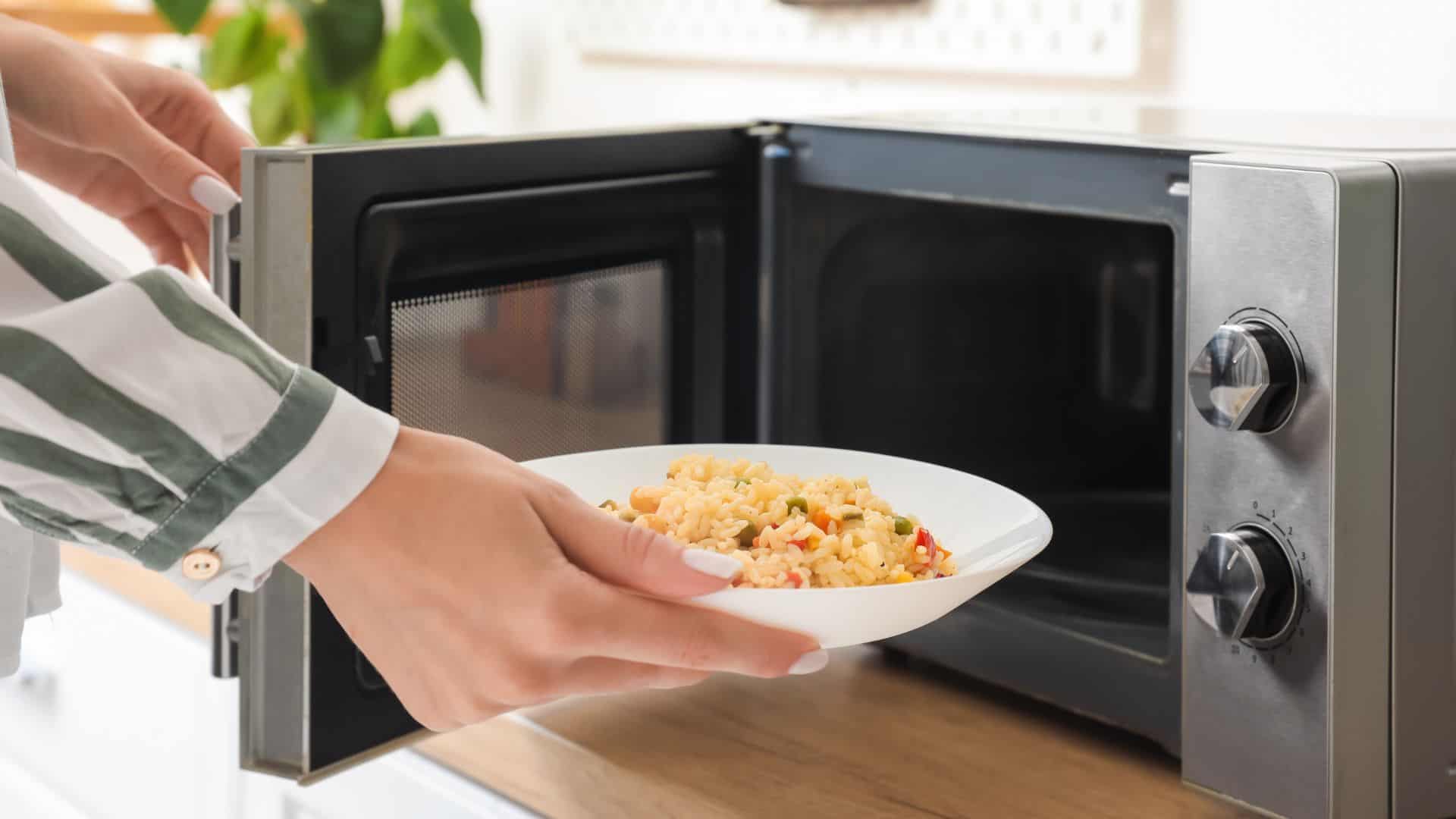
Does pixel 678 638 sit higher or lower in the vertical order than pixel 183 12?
lower

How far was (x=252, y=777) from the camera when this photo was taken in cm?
81

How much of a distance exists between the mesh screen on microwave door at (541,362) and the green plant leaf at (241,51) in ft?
4.32

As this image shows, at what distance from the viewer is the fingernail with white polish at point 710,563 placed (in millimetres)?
491

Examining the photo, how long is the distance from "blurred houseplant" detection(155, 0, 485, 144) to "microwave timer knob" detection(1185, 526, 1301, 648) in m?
A: 1.42

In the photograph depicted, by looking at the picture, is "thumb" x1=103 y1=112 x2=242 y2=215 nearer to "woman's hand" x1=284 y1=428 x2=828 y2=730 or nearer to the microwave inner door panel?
A: the microwave inner door panel

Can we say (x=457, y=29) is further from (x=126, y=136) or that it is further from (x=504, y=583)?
(x=504, y=583)

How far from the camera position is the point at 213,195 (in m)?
0.75

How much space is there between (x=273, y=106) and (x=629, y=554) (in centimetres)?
164

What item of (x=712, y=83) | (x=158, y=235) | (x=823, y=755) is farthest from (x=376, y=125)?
(x=823, y=755)

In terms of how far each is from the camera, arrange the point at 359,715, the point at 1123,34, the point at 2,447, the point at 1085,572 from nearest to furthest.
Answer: the point at 2,447 → the point at 359,715 → the point at 1085,572 → the point at 1123,34

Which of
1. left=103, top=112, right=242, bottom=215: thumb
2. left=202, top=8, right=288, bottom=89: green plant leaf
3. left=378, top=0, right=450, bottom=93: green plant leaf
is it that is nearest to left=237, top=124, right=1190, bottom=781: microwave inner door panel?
left=103, top=112, right=242, bottom=215: thumb

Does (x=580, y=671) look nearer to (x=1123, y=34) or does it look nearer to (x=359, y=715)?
(x=359, y=715)

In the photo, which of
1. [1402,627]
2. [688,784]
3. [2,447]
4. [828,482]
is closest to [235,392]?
[2,447]

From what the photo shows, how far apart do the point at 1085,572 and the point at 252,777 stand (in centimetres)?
50
